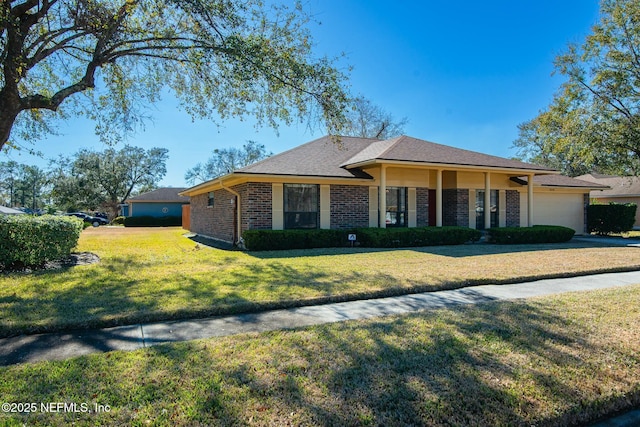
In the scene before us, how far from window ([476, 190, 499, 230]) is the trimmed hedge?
329 centimetres

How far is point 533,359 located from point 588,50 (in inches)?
872

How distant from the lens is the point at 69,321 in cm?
468

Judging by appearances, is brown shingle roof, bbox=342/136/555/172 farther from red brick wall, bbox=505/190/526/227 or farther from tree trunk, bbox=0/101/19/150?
tree trunk, bbox=0/101/19/150

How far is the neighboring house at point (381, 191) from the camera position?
44.5ft

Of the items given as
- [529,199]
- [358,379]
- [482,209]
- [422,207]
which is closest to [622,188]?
[529,199]

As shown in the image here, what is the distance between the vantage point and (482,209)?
1781cm

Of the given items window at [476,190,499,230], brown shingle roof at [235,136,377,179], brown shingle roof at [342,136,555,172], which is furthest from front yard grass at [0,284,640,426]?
window at [476,190,499,230]

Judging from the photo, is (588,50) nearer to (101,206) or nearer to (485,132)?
(485,132)

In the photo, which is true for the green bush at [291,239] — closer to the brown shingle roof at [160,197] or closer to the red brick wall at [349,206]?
the red brick wall at [349,206]

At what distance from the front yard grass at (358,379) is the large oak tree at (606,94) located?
18.3 meters

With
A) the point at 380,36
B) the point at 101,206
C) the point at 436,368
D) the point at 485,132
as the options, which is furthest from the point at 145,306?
the point at 101,206

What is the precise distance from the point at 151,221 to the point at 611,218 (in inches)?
1439

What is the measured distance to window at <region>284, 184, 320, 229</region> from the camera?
1383cm

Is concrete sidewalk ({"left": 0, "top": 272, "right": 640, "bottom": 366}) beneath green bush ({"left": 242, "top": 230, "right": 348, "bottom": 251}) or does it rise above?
beneath
